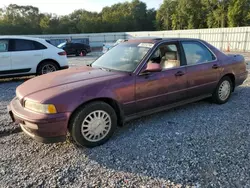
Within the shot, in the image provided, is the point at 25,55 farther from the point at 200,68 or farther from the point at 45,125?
the point at 200,68

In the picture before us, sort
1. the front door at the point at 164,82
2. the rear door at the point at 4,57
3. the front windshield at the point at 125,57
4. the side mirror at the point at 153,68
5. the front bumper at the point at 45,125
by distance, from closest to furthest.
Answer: the front bumper at the point at 45,125, the side mirror at the point at 153,68, the front door at the point at 164,82, the front windshield at the point at 125,57, the rear door at the point at 4,57

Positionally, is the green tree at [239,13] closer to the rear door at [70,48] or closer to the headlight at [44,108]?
the rear door at [70,48]

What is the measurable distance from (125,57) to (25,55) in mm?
4682

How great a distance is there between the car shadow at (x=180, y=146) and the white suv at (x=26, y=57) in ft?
16.1

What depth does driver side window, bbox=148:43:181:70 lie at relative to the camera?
13.2 feet

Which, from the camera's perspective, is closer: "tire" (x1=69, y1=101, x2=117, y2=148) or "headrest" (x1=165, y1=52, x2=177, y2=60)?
"tire" (x1=69, y1=101, x2=117, y2=148)

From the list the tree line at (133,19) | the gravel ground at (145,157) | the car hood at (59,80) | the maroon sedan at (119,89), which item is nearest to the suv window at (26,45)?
the gravel ground at (145,157)

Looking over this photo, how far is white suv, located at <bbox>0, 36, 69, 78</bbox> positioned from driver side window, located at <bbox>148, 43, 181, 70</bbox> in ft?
15.6

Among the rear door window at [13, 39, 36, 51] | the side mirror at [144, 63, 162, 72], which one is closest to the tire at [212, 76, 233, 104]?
the side mirror at [144, 63, 162, 72]

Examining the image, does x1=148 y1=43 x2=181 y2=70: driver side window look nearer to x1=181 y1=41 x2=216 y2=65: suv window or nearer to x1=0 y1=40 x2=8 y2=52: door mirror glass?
x1=181 y1=41 x2=216 y2=65: suv window

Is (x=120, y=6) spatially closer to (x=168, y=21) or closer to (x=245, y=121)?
(x=168, y=21)

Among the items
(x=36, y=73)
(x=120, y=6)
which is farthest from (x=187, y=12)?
(x=36, y=73)

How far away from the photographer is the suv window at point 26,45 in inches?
282

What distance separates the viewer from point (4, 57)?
22.7ft
